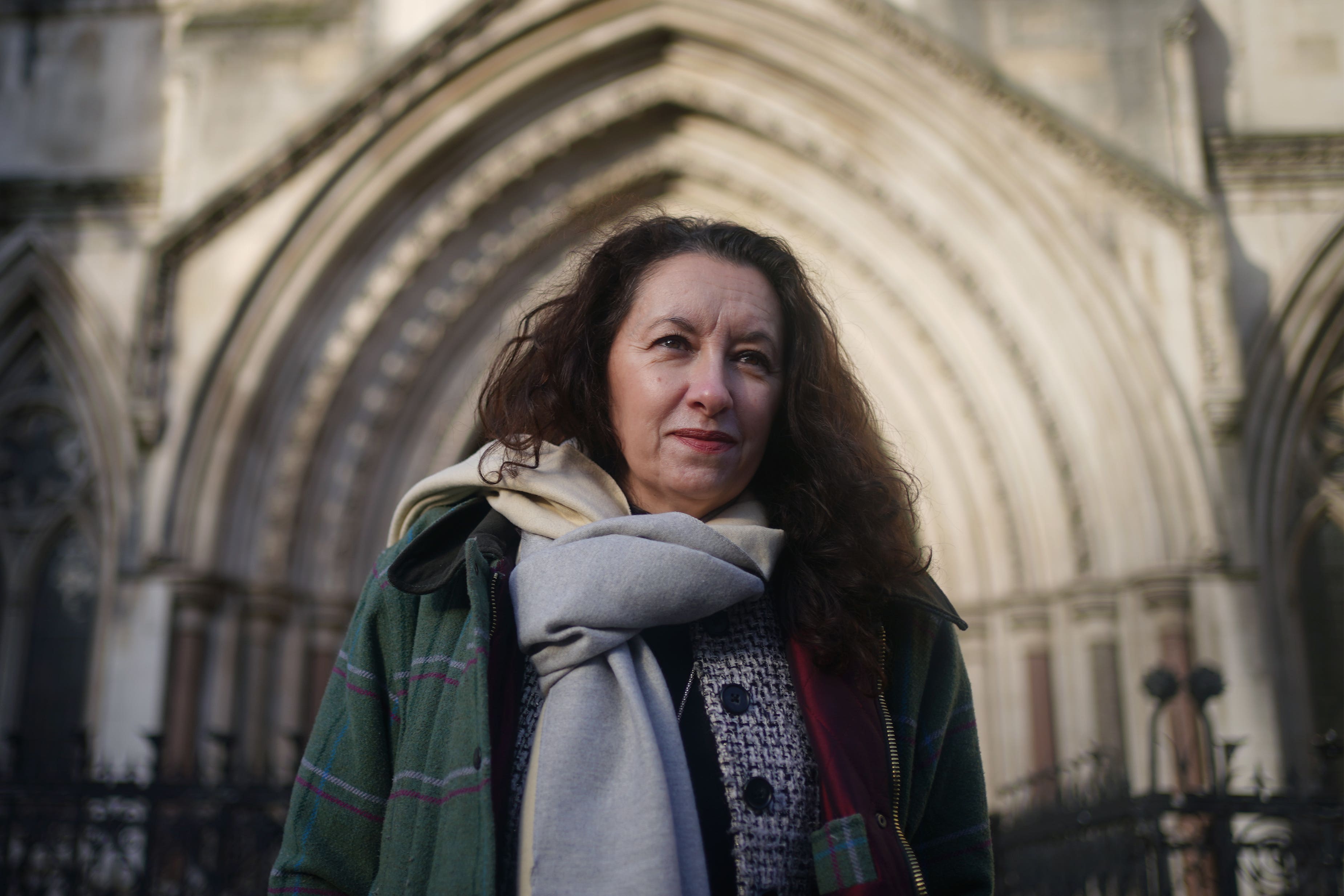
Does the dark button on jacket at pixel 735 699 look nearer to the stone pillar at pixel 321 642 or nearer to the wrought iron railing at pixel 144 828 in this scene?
the wrought iron railing at pixel 144 828

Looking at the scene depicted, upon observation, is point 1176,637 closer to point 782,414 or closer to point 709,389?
point 782,414

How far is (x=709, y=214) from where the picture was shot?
8.55m

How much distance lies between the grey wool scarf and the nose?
166 mm

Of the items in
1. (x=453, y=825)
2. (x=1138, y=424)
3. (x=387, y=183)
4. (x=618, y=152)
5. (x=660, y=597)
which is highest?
(x=618, y=152)

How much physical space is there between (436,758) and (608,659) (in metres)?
0.27

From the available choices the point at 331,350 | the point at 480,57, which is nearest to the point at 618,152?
the point at 480,57

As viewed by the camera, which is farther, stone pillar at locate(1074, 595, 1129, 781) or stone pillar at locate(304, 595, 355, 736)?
stone pillar at locate(304, 595, 355, 736)

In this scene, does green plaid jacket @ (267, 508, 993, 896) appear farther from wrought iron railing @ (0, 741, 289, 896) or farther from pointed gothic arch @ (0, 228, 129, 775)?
pointed gothic arch @ (0, 228, 129, 775)

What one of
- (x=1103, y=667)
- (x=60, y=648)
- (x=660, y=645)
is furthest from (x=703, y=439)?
(x=60, y=648)

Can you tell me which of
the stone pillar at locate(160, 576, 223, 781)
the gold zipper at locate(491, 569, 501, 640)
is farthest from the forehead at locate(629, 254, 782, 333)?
the stone pillar at locate(160, 576, 223, 781)

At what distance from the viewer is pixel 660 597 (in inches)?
65.9

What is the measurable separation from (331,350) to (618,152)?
2815 mm

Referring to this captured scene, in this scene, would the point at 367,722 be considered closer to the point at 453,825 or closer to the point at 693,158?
the point at 453,825

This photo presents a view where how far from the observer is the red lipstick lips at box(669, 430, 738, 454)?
179cm
